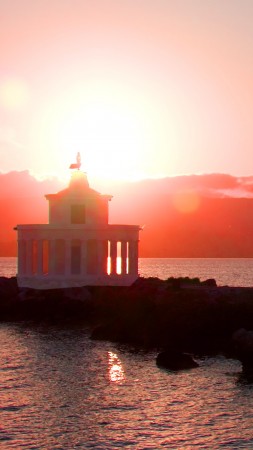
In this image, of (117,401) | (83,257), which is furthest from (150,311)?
(117,401)

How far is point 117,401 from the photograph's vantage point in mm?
32688

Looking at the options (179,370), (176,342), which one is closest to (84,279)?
(176,342)

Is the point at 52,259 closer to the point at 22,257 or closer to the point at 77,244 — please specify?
the point at 77,244

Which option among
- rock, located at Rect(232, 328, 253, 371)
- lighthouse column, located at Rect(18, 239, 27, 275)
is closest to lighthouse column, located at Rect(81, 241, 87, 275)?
lighthouse column, located at Rect(18, 239, 27, 275)

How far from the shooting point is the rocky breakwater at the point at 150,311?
48.4m

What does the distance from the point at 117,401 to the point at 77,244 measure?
33.8 metres

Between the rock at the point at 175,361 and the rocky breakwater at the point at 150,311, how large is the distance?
2.66 m

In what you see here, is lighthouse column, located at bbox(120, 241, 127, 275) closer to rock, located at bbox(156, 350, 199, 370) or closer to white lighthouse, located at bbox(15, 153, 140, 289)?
white lighthouse, located at bbox(15, 153, 140, 289)

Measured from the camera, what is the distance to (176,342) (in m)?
47.0

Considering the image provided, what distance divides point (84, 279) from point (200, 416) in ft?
115

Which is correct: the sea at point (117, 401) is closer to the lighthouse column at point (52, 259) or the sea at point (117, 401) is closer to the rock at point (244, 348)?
the rock at point (244, 348)

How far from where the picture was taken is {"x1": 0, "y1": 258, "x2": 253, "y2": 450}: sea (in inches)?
1067

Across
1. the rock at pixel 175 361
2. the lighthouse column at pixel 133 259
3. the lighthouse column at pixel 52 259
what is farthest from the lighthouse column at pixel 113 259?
the rock at pixel 175 361

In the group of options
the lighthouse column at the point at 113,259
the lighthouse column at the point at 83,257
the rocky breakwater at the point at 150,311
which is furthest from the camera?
the lighthouse column at the point at 113,259
